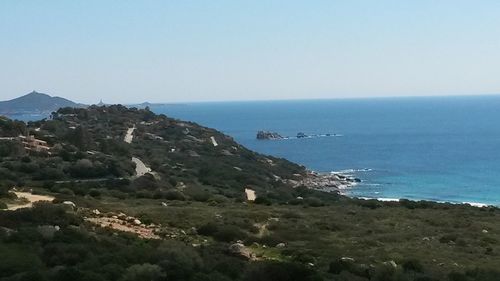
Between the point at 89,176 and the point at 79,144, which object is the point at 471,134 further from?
the point at 89,176

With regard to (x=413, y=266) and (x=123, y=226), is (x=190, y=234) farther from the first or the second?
(x=413, y=266)

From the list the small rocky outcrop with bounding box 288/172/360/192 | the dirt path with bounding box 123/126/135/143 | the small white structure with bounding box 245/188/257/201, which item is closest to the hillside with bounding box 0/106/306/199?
the dirt path with bounding box 123/126/135/143

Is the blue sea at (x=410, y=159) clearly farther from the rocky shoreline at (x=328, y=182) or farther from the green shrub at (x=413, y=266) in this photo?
the green shrub at (x=413, y=266)

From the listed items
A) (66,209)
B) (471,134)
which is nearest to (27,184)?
(66,209)

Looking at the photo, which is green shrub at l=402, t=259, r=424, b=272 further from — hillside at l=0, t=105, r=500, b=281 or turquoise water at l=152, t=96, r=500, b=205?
turquoise water at l=152, t=96, r=500, b=205

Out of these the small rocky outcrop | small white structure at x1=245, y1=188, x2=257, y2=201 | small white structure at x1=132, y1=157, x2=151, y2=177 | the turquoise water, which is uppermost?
small white structure at x1=132, y1=157, x2=151, y2=177

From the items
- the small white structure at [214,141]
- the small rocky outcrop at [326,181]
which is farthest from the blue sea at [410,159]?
the small white structure at [214,141]

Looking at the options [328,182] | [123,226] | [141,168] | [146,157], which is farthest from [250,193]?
[123,226]
